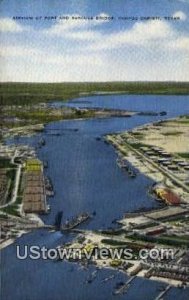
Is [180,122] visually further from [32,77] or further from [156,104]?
[32,77]

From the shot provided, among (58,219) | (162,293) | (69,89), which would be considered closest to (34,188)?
(58,219)

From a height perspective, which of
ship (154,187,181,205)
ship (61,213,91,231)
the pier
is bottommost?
the pier

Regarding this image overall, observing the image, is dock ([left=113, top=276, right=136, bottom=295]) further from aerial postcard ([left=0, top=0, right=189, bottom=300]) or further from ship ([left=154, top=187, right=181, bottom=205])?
ship ([left=154, top=187, right=181, bottom=205])

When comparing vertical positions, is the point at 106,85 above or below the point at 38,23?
below

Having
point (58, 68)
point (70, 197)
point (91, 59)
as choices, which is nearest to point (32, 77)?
point (58, 68)

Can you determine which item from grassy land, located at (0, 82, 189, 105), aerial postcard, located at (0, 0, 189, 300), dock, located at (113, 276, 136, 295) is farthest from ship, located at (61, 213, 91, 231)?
grassy land, located at (0, 82, 189, 105)

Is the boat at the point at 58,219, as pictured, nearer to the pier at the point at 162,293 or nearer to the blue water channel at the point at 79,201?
the blue water channel at the point at 79,201

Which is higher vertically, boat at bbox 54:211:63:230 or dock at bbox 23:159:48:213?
dock at bbox 23:159:48:213

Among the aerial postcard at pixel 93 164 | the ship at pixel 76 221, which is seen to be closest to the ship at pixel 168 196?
the aerial postcard at pixel 93 164
